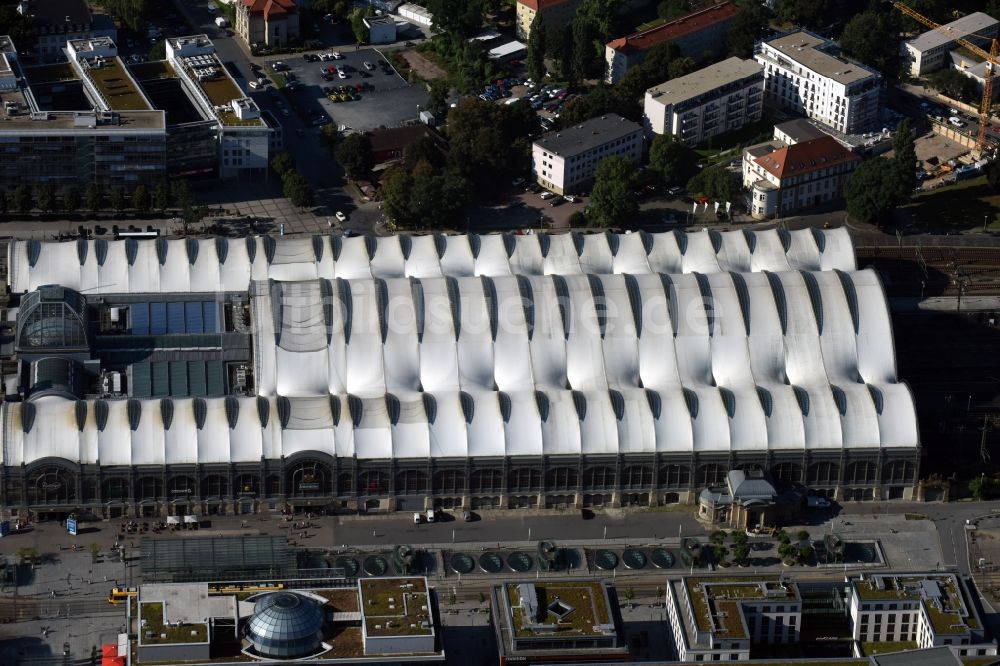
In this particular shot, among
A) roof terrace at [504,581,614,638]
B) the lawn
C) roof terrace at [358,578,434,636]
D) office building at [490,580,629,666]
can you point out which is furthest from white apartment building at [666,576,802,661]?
the lawn

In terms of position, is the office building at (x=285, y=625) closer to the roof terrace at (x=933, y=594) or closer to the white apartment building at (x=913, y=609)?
the white apartment building at (x=913, y=609)

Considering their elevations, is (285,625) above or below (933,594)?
above

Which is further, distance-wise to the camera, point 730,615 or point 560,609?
point 730,615

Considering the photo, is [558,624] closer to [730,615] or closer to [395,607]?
[395,607]

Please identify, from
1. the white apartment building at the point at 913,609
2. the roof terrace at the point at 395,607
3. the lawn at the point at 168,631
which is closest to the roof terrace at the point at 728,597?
the white apartment building at the point at 913,609

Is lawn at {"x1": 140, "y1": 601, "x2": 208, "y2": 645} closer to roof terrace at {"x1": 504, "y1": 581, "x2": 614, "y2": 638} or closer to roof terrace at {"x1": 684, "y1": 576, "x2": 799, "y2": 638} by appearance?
roof terrace at {"x1": 504, "y1": 581, "x2": 614, "y2": 638}

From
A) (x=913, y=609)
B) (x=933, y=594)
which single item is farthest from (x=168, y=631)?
(x=933, y=594)
